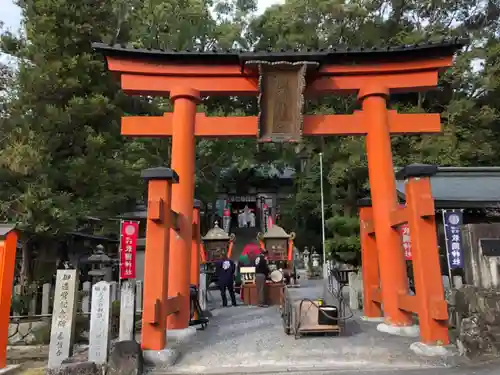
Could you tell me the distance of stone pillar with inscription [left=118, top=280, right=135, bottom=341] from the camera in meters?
6.18

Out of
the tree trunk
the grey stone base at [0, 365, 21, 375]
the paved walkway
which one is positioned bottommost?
the grey stone base at [0, 365, 21, 375]

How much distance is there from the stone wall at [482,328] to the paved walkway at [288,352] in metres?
0.55

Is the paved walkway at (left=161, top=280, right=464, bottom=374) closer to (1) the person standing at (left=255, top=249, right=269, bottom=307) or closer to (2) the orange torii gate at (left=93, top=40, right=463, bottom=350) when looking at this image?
(2) the orange torii gate at (left=93, top=40, right=463, bottom=350)

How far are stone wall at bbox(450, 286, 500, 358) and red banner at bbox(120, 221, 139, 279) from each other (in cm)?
916

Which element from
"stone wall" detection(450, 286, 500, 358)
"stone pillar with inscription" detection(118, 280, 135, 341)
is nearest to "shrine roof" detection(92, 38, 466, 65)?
"stone pillar with inscription" detection(118, 280, 135, 341)

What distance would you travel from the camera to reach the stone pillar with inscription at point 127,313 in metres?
6.18

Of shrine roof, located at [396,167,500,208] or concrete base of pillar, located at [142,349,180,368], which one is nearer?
concrete base of pillar, located at [142,349,180,368]

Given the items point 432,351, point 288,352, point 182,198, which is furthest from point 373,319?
point 182,198

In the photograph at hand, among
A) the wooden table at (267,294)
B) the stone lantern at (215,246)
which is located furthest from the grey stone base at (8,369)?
the stone lantern at (215,246)

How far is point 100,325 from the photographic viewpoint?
6.09 meters

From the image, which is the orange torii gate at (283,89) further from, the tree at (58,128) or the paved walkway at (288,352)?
the tree at (58,128)

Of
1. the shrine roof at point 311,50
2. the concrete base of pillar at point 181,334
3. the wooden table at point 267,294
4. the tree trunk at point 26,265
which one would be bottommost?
the concrete base of pillar at point 181,334

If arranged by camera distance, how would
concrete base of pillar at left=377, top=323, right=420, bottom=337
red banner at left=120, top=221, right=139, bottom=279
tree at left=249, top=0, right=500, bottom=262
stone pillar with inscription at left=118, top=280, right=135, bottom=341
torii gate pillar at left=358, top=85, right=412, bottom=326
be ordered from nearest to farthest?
stone pillar with inscription at left=118, top=280, right=135, bottom=341, concrete base of pillar at left=377, top=323, right=420, bottom=337, torii gate pillar at left=358, top=85, right=412, bottom=326, red banner at left=120, top=221, right=139, bottom=279, tree at left=249, top=0, right=500, bottom=262

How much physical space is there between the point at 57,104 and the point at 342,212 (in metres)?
16.4
